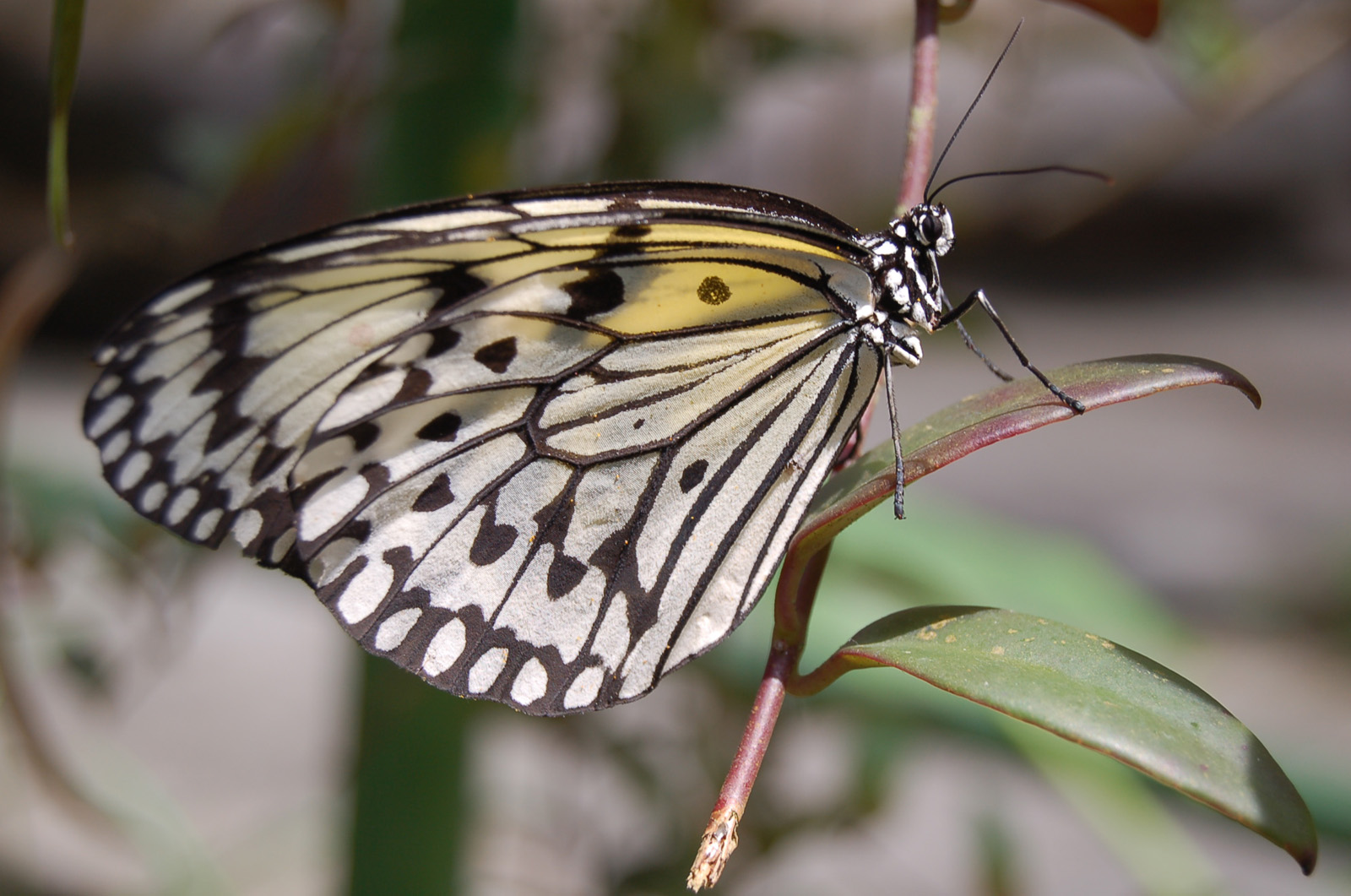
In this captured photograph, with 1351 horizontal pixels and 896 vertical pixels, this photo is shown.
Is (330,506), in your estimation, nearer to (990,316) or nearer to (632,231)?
(632,231)

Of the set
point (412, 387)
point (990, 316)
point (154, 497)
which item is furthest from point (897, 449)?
point (154, 497)

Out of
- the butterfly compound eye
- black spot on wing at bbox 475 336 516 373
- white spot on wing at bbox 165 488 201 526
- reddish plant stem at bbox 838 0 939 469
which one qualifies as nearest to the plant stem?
reddish plant stem at bbox 838 0 939 469

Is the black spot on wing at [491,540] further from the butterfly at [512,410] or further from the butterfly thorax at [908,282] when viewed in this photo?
the butterfly thorax at [908,282]

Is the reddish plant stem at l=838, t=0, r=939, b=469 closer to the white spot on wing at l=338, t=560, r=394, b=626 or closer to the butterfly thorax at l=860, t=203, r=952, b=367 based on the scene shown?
the butterfly thorax at l=860, t=203, r=952, b=367

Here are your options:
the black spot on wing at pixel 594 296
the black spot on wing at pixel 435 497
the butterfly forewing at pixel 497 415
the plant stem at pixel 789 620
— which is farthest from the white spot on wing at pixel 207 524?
the plant stem at pixel 789 620

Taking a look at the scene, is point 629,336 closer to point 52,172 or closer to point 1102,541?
point 52,172

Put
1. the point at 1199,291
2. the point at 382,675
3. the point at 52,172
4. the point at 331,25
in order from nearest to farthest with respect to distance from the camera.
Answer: the point at 52,172 → the point at 382,675 → the point at 331,25 → the point at 1199,291

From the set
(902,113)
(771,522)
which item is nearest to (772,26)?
(771,522)
